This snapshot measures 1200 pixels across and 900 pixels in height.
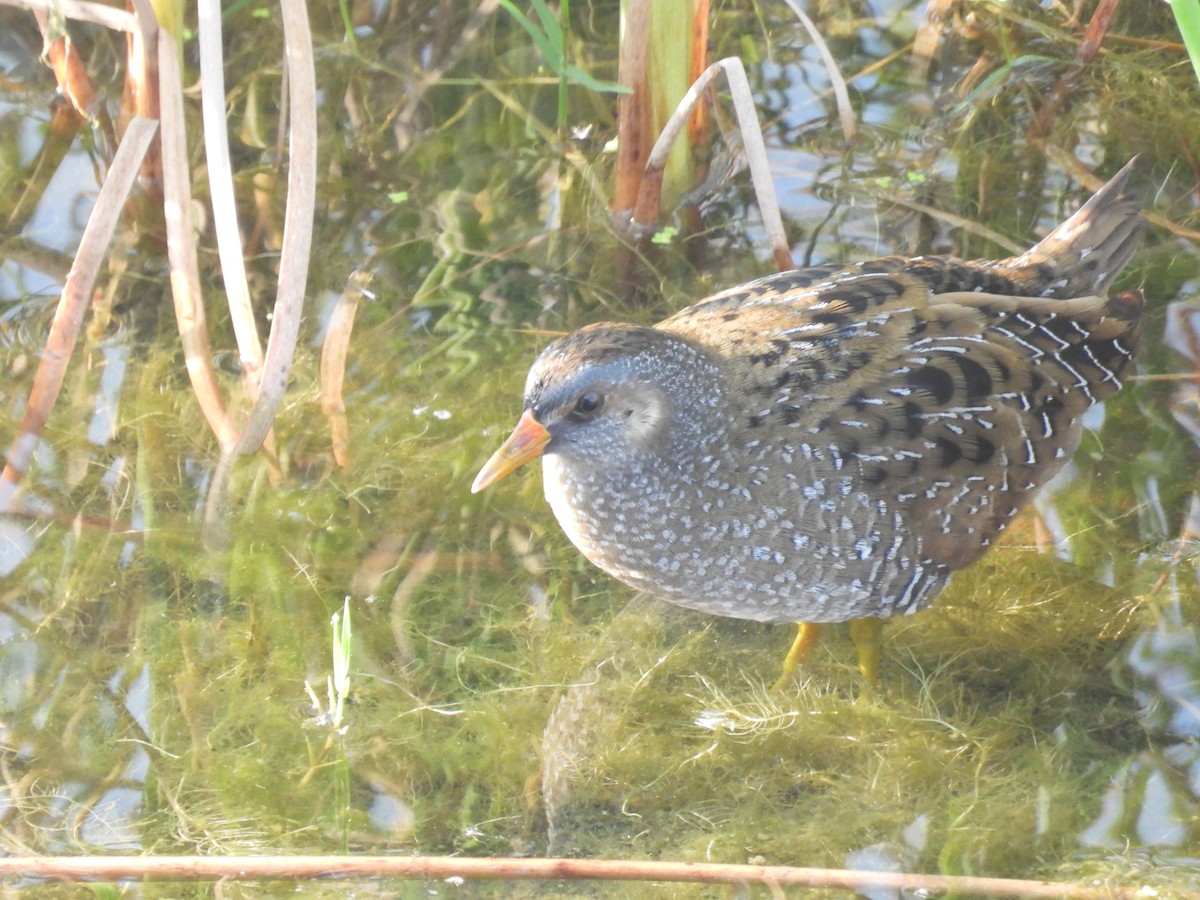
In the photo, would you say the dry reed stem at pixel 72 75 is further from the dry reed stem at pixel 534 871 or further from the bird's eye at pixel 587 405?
the dry reed stem at pixel 534 871

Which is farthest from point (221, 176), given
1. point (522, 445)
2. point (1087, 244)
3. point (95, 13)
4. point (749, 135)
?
point (1087, 244)

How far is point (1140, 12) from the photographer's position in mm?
5660

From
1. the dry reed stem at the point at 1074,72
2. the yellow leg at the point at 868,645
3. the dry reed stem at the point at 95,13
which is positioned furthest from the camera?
the dry reed stem at the point at 1074,72

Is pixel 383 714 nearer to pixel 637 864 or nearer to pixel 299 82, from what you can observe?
pixel 637 864

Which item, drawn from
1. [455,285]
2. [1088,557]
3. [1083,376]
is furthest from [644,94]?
[1088,557]

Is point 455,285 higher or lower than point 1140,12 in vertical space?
lower

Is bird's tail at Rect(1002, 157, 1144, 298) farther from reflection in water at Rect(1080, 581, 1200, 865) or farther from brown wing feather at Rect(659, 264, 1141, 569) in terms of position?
reflection in water at Rect(1080, 581, 1200, 865)

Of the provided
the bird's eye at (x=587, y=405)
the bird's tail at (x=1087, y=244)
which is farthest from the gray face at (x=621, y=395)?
the bird's tail at (x=1087, y=244)

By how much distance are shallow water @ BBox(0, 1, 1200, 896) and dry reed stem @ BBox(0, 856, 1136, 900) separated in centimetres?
18

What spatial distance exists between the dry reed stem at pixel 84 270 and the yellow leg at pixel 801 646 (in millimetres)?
2179

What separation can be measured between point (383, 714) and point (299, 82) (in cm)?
169

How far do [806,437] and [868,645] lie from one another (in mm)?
800

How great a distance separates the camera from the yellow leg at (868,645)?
400cm

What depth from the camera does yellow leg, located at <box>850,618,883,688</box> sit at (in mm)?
4000
